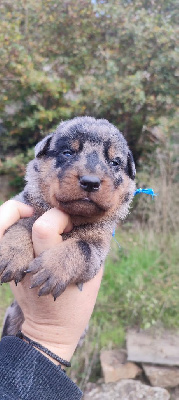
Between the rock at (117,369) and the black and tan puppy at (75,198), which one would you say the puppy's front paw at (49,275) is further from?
the rock at (117,369)

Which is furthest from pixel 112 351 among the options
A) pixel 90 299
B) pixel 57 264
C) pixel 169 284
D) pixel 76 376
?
pixel 57 264

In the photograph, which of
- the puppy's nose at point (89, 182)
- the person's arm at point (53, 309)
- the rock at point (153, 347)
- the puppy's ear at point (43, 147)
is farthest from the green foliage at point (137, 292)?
the puppy's nose at point (89, 182)

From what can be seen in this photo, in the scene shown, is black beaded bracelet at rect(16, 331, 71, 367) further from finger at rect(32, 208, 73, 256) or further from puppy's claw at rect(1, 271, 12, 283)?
finger at rect(32, 208, 73, 256)

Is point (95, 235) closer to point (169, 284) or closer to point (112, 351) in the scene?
point (112, 351)

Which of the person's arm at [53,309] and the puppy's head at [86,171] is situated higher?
the puppy's head at [86,171]

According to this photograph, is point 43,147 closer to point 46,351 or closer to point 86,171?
point 86,171

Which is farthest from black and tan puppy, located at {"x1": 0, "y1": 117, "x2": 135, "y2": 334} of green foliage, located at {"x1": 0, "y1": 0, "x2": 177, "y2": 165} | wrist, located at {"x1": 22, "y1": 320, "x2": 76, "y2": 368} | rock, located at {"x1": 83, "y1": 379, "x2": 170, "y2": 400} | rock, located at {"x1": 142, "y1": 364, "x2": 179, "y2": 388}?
green foliage, located at {"x1": 0, "y1": 0, "x2": 177, "y2": 165}
